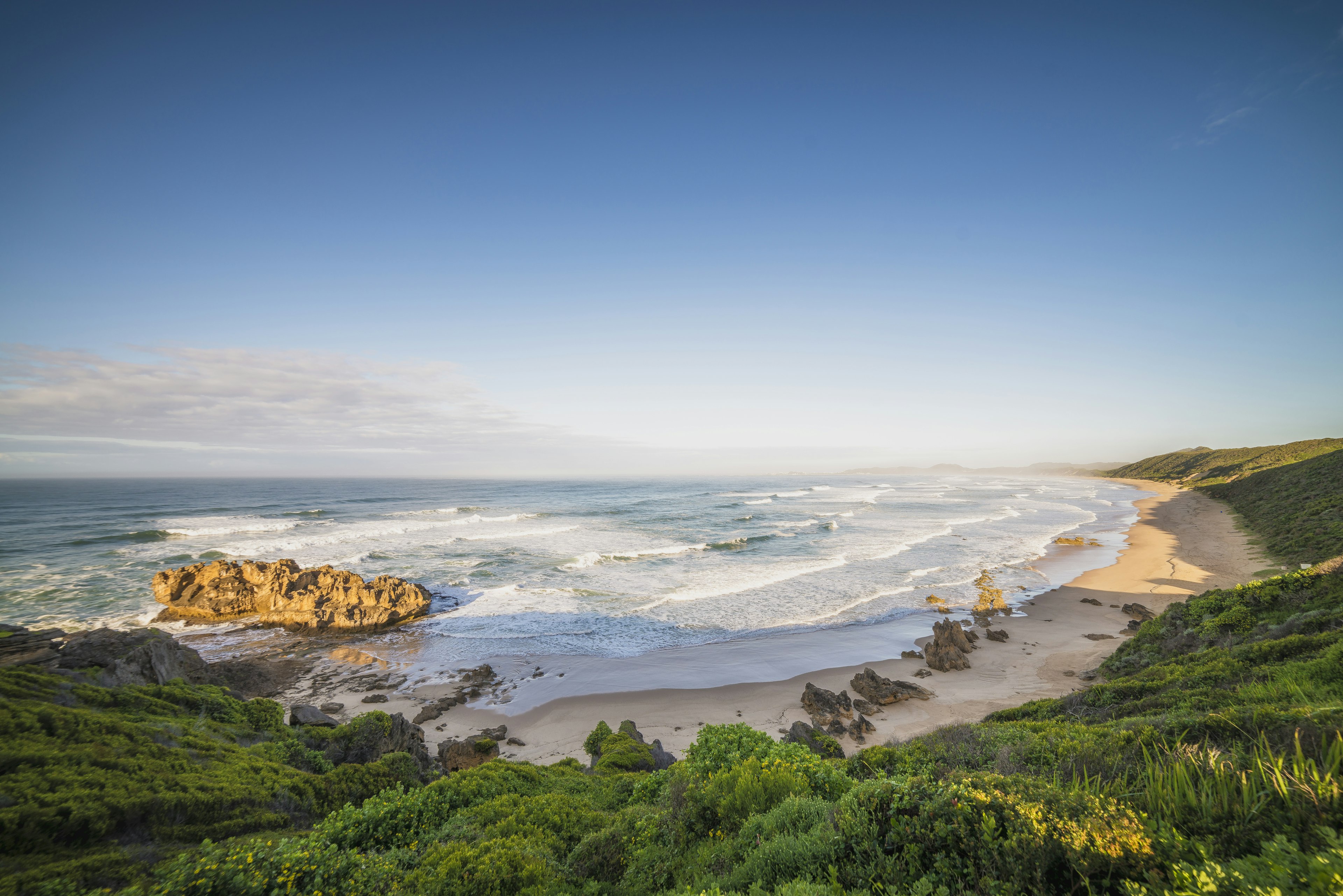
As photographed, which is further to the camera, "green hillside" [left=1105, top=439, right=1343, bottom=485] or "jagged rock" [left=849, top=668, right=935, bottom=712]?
"green hillside" [left=1105, top=439, right=1343, bottom=485]

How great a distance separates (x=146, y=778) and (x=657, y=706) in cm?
1210

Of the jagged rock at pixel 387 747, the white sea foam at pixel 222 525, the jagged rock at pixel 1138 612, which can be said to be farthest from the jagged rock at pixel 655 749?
the white sea foam at pixel 222 525

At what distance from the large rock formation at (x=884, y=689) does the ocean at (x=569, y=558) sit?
5750mm

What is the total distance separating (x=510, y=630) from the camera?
2216 centimetres

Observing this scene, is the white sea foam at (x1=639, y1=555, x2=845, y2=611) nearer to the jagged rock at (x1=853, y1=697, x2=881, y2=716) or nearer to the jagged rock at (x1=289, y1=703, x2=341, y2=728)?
the jagged rock at (x1=853, y1=697, x2=881, y2=716)

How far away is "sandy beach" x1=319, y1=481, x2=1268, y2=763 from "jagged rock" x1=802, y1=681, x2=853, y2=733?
0.38 m

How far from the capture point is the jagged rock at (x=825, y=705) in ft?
45.1

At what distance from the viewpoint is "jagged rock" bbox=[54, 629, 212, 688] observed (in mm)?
9141

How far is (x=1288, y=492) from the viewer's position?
40.4m

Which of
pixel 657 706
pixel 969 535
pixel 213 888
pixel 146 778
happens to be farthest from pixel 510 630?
pixel 969 535

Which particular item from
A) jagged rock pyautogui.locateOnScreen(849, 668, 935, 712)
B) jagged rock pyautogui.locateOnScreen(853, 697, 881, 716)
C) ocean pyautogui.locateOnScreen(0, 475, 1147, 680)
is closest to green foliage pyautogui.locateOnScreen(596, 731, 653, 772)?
jagged rock pyautogui.locateOnScreen(853, 697, 881, 716)

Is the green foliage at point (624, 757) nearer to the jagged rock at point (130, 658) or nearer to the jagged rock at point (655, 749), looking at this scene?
the jagged rock at point (655, 749)

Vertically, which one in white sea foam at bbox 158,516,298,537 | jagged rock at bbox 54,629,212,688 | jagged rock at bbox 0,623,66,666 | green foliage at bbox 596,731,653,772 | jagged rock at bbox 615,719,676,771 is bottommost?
jagged rock at bbox 615,719,676,771

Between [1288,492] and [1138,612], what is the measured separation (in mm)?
36571
